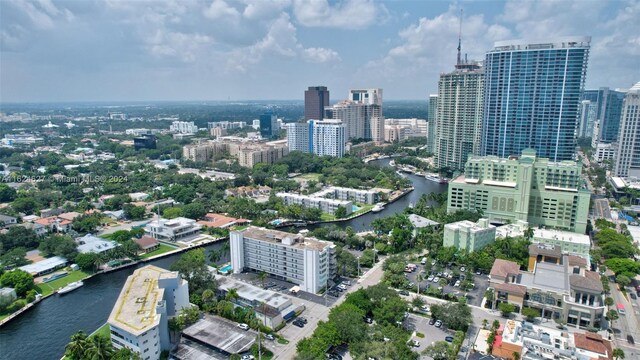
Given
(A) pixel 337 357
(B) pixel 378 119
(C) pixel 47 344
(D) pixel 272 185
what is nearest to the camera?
(A) pixel 337 357

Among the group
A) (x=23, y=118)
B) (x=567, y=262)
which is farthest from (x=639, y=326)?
(x=23, y=118)

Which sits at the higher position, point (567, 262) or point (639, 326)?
point (567, 262)

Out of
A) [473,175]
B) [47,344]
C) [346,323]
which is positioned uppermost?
[473,175]

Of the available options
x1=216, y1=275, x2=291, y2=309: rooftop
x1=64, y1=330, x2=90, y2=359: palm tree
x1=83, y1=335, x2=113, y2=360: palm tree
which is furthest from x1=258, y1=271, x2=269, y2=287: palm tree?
x1=64, y1=330, x2=90, y2=359: palm tree

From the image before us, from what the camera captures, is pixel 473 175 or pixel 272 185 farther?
pixel 272 185

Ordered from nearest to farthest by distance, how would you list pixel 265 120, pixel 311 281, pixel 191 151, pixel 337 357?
1. pixel 337 357
2. pixel 311 281
3. pixel 191 151
4. pixel 265 120

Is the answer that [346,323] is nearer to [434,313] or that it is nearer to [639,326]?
[434,313]

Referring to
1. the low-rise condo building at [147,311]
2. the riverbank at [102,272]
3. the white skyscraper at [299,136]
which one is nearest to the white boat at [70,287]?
the riverbank at [102,272]
